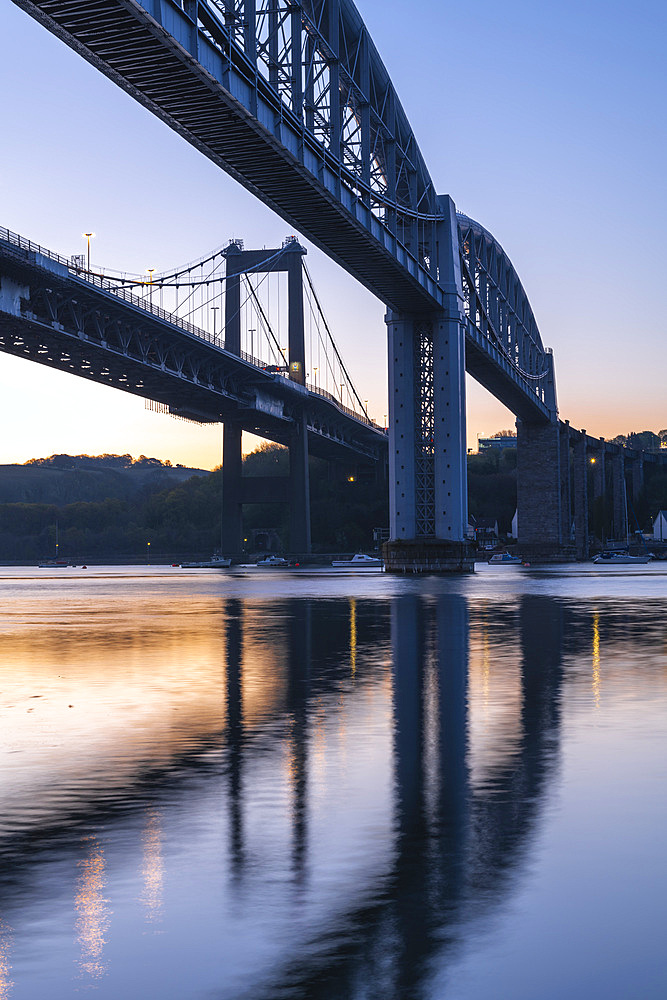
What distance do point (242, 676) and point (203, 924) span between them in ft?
38.8

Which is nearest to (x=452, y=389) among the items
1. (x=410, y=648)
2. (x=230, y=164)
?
(x=230, y=164)

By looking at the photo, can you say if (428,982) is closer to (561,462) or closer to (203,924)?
(203,924)

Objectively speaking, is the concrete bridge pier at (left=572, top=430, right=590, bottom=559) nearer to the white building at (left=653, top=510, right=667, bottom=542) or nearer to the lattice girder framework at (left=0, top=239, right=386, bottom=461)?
the white building at (left=653, top=510, right=667, bottom=542)

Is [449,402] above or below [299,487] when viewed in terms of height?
above

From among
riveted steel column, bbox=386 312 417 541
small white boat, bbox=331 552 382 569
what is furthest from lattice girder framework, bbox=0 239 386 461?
riveted steel column, bbox=386 312 417 541

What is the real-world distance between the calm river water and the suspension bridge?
79.8ft

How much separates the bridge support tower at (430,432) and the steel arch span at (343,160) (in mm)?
96

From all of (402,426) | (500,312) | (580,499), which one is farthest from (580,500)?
(402,426)

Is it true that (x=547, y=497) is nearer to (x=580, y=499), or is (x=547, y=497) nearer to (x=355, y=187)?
(x=580, y=499)

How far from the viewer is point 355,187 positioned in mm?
56656

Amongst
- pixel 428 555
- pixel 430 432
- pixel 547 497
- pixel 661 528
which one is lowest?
pixel 428 555

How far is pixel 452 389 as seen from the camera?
75562mm

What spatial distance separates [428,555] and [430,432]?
829 centimetres

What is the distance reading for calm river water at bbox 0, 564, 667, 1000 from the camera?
4777 millimetres
